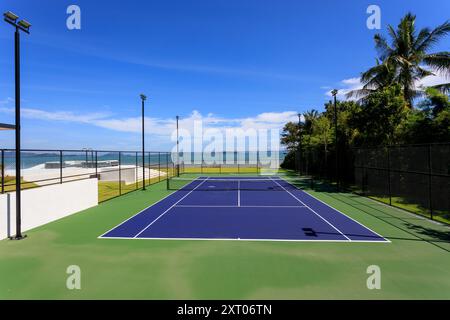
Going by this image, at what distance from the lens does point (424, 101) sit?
59.4 feet

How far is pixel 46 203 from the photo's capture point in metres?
12.0

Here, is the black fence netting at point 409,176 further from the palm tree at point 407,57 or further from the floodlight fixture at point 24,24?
the floodlight fixture at point 24,24

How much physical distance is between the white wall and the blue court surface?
303 centimetres

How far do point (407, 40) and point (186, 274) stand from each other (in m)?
26.0

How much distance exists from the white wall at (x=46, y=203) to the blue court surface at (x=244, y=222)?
303 cm

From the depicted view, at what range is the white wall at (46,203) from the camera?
9.86 m

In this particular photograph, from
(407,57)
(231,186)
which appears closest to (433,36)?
(407,57)

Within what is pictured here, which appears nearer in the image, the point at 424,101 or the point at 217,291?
the point at 217,291

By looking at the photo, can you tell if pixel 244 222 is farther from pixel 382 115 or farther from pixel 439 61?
pixel 439 61

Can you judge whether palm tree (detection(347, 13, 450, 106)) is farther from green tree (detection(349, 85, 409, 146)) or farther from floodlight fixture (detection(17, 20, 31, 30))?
floodlight fixture (detection(17, 20, 31, 30))

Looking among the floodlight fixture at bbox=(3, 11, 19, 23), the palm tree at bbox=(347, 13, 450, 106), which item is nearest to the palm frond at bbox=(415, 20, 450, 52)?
the palm tree at bbox=(347, 13, 450, 106)

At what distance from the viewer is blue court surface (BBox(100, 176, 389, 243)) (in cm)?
1014
